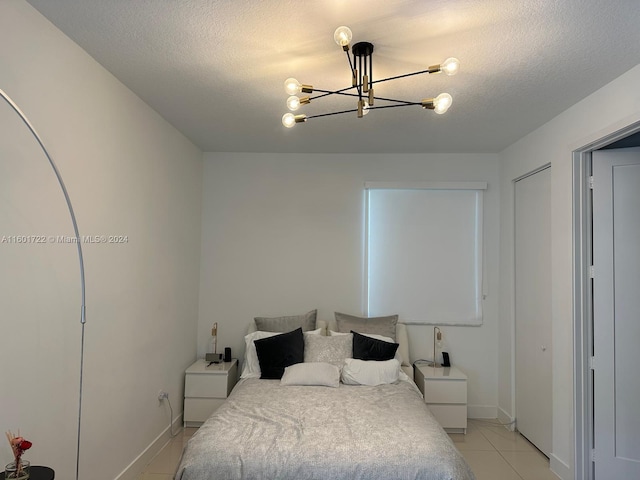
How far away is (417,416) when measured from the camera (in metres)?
2.90

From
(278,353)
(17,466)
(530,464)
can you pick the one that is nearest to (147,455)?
(278,353)

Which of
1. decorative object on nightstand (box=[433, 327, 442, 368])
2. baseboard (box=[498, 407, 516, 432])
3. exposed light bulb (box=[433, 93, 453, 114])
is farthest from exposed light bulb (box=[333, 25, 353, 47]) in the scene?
baseboard (box=[498, 407, 516, 432])

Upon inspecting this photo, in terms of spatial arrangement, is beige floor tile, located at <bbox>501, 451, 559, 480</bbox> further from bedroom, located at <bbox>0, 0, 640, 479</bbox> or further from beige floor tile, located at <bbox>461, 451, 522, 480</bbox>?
bedroom, located at <bbox>0, 0, 640, 479</bbox>

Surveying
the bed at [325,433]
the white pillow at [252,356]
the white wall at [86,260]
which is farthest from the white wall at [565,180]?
the white wall at [86,260]

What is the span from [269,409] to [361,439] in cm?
74

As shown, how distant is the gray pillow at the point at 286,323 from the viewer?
434cm

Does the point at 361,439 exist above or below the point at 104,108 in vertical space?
below

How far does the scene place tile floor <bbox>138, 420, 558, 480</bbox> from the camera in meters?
3.23

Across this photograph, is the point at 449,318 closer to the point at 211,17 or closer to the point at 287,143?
the point at 287,143

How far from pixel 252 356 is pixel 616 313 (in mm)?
2866

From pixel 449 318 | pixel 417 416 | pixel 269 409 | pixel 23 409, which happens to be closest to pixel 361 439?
pixel 417 416

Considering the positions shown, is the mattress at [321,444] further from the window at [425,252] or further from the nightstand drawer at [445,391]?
the window at [425,252]

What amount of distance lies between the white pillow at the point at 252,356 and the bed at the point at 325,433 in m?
0.27

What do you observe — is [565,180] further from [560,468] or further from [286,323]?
[286,323]
